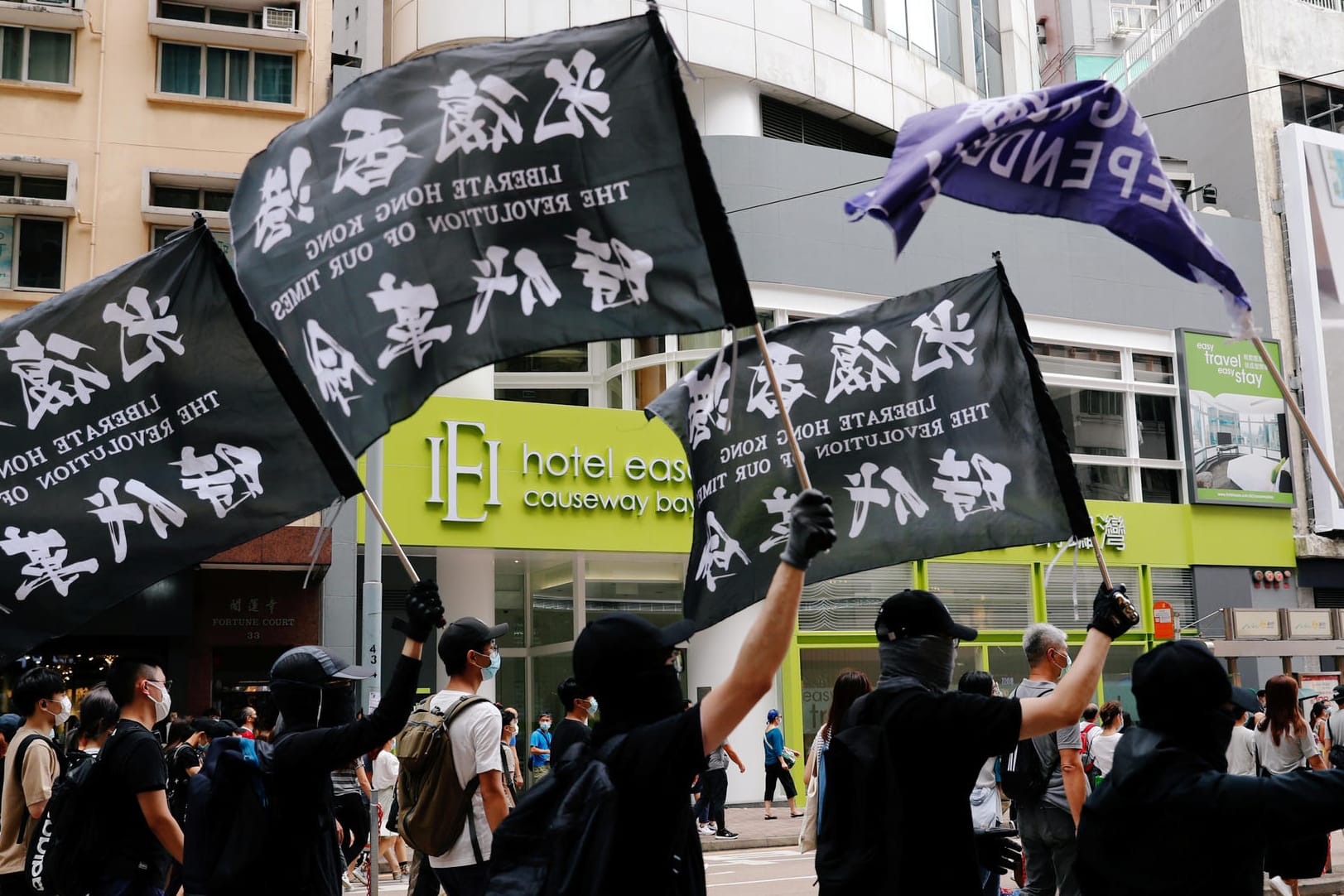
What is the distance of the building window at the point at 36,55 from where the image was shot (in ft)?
68.1

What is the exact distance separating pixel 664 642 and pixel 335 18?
73.5ft

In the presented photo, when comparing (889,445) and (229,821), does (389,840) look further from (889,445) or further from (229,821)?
(229,821)

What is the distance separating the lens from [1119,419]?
26812 millimetres

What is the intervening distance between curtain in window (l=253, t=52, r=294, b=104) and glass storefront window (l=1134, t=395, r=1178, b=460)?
16350 millimetres

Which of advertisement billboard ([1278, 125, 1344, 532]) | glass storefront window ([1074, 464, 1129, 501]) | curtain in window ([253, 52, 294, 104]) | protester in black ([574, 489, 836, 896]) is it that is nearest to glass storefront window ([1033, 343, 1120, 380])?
glass storefront window ([1074, 464, 1129, 501])

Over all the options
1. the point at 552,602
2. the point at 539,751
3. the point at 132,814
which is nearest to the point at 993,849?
the point at 132,814

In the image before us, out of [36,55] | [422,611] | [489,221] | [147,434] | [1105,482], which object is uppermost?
[36,55]

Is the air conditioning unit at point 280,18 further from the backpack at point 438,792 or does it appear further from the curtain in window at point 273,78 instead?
the backpack at point 438,792

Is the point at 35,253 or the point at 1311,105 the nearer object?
the point at 35,253

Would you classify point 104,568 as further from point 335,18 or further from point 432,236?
point 335,18

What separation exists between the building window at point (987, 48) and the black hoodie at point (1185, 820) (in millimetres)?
26751

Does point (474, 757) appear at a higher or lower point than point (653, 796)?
lower

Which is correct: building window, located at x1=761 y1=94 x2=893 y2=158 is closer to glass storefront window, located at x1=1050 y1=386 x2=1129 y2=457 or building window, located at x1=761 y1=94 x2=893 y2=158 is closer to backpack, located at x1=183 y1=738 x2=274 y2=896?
glass storefront window, located at x1=1050 y1=386 x2=1129 y2=457

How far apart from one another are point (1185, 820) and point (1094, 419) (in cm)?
2433
